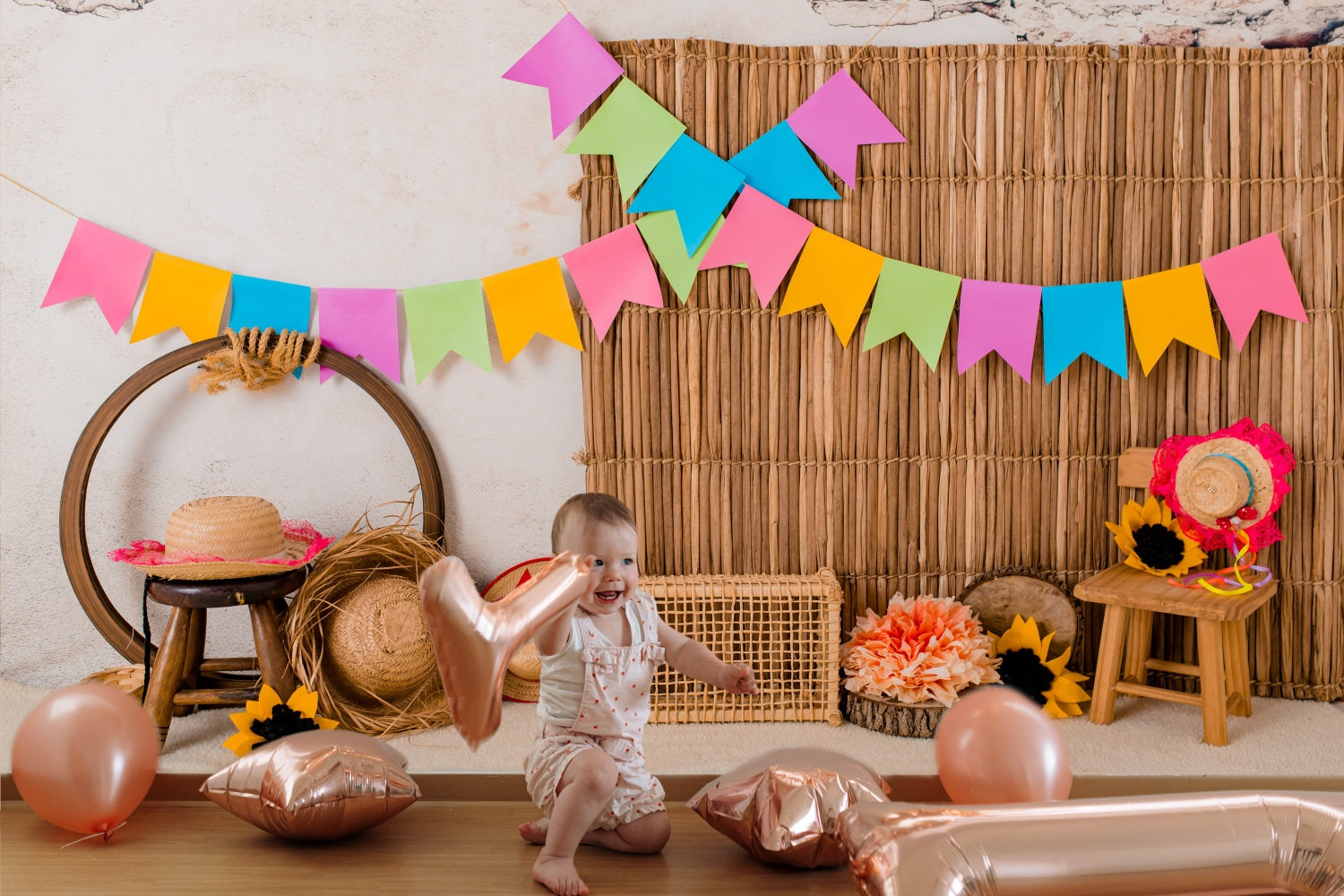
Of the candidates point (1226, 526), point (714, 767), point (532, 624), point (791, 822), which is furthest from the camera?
point (1226, 526)

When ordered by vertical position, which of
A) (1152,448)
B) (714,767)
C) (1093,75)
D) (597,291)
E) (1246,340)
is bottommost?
(714,767)

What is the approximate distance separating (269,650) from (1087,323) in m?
2.03

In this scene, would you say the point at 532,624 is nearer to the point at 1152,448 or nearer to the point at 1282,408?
the point at 1152,448

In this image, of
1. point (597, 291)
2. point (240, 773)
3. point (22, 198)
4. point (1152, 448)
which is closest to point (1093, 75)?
point (1152, 448)

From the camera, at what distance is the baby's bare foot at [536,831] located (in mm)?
1450

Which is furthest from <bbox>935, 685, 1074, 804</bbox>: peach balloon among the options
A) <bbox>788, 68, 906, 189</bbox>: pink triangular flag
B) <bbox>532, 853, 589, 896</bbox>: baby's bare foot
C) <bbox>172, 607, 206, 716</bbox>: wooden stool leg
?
<bbox>172, 607, 206, 716</bbox>: wooden stool leg

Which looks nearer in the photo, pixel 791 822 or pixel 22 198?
pixel 791 822

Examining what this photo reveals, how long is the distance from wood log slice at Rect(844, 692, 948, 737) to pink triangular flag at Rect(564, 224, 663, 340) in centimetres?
107

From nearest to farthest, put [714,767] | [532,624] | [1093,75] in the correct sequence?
[532,624], [714,767], [1093,75]

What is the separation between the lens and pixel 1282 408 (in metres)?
2.57

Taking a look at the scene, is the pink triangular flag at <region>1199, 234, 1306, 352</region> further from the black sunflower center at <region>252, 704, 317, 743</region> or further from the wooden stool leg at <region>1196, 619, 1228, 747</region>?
the black sunflower center at <region>252, 704, 317, 743</region>

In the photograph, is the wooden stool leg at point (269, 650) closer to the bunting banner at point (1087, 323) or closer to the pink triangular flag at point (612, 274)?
the pink triangular flag at point (612, 274)

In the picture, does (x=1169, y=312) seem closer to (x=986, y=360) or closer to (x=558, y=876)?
(x=986, y=360)

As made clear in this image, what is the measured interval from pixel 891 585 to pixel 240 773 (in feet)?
5.55
